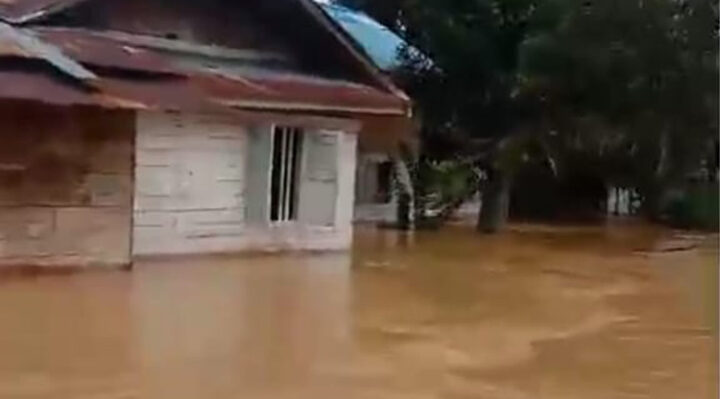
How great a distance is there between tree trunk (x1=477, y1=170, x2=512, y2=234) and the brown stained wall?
990cm

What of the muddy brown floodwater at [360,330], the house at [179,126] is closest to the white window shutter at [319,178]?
the house at [179,126]

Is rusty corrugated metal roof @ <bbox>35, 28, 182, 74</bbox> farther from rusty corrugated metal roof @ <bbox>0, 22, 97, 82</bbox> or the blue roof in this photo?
the blue roof

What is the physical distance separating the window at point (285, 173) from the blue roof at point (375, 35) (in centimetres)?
581

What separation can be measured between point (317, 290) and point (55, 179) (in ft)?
9.28

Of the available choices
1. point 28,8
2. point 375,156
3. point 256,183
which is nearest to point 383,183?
point 375,156

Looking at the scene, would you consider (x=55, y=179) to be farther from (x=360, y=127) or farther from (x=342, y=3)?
(x=342, y=3)

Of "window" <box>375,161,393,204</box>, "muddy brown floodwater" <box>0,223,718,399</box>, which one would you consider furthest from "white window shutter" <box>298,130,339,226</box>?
"window" <box>375,161,393,204</box>

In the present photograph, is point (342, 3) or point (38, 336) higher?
point (342, 3)

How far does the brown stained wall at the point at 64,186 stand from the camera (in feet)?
43.0

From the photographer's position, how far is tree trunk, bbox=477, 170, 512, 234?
2283 cm

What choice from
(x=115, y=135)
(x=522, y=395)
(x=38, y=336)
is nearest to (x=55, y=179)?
(x=115, y=135)

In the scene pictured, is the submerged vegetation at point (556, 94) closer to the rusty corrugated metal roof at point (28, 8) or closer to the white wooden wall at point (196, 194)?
the white wooden wall at point (196, 194)

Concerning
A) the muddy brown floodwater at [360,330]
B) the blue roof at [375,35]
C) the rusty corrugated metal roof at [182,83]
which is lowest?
the muddy brown floodwater at [360,330]

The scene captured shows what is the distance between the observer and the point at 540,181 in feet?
86.7
